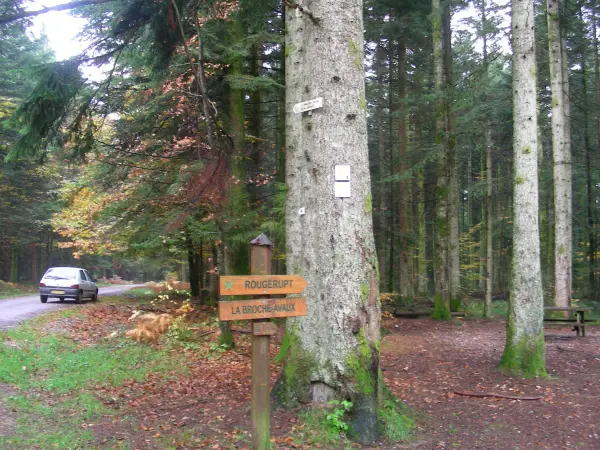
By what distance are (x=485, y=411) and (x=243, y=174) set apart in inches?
316

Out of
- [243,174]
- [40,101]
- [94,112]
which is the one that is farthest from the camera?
[243,174]

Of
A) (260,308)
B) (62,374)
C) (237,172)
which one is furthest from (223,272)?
(260,308)

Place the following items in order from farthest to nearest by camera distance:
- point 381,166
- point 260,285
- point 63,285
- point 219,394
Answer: point 381,166, point 63,285, point 219,394, point 260,285

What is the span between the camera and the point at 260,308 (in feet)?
12.7

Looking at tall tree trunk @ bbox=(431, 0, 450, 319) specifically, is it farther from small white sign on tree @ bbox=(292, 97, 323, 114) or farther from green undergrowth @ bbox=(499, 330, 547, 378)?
small white sign on tree @ bbox=(292, 97, 323, 114)

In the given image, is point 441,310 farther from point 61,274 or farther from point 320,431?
point 61,274

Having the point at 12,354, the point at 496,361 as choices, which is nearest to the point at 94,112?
the point at 12,354

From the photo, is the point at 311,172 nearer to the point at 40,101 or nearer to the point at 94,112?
the point at 40,101

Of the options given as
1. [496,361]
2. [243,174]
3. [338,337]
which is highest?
[243,174]

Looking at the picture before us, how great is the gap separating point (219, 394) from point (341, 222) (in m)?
3.69

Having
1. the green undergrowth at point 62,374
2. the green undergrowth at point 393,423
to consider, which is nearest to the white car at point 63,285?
the green undergrowth at point 62,374

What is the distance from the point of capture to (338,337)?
5.07 m

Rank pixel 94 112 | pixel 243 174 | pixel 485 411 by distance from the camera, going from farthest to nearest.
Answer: pixel 243 174 < pixel 94 112 < pixel 485 411

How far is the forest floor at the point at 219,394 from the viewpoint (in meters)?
5.23
